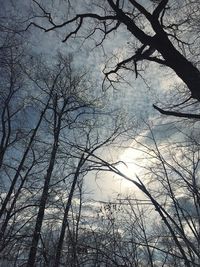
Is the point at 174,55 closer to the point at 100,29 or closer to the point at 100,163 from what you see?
the point at 100,163

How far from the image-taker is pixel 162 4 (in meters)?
3.49

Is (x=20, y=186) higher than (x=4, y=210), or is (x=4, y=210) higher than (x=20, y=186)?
(x=20, y=186)

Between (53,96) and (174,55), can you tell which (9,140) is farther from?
(174,55)

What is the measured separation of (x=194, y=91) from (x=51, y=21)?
4009 mm

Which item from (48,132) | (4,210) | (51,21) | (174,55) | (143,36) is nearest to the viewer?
(174,55)

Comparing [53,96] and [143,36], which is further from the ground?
[53,96]

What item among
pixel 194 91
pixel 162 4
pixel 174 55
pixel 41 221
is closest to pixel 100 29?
pixel 162 4

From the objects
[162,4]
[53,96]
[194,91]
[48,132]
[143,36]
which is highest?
[53,96]

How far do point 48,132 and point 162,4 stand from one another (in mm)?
10570

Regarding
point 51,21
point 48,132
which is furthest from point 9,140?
point 51,21

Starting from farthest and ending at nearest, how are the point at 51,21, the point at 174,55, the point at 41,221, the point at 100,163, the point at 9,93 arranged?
1. the point at 9,93
2. the point at 41,221
3. the point at 51,21
4. the point at 174,55
5. the point at 100,163

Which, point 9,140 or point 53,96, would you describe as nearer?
point 9,140

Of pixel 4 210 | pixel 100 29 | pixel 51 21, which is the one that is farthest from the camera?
pixel 4 210

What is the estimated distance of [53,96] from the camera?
45.1ft
